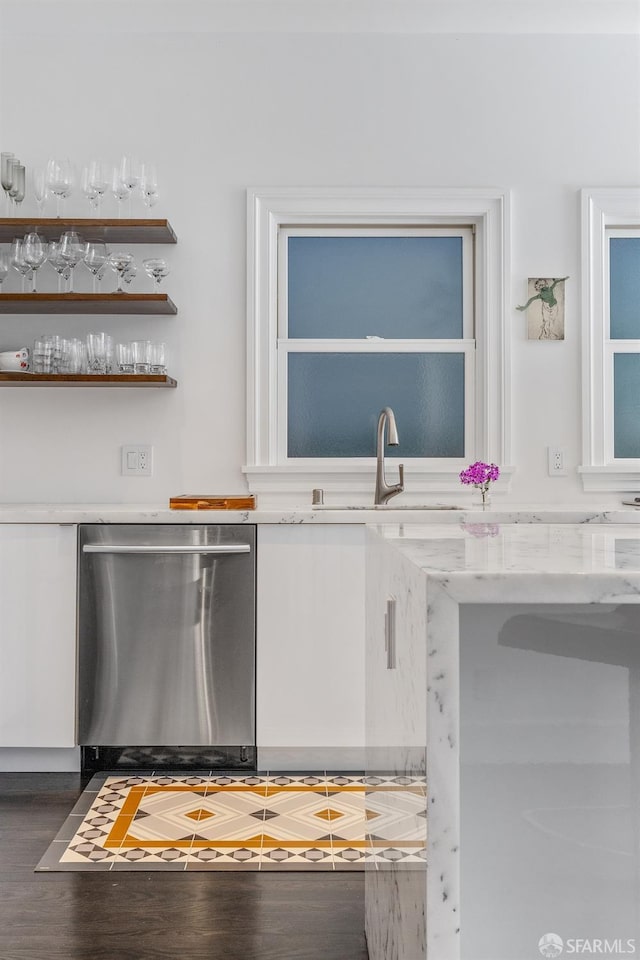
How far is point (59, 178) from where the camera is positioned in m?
2.96

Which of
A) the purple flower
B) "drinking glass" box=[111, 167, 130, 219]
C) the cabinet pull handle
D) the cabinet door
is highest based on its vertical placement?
"drinking glass" box=[111, 167, 130, 219]

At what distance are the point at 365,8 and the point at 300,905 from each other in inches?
117

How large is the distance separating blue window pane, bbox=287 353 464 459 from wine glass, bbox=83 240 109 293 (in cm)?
81

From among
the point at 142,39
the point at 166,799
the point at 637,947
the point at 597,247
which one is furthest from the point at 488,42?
the point at 637,947

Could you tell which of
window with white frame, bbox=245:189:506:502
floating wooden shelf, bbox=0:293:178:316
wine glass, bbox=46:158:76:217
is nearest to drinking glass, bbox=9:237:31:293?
floating wooden shelf, bbox=0:293:178:316

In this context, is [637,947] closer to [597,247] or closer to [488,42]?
[597,247]

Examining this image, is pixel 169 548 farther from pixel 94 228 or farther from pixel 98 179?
pixel 98 179

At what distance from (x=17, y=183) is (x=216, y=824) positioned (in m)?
2.39

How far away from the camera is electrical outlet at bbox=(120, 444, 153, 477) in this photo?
10.1 feet

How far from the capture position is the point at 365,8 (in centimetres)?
296

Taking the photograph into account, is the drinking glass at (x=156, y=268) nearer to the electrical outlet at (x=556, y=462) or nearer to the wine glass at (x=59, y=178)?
the wine glass at (x=59, y=178)

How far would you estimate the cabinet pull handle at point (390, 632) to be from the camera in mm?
1090

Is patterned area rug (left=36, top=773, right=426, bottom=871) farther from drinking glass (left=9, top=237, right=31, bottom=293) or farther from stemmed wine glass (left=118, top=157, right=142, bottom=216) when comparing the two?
stemmed wine glass (left=118, top=157, right=142, bottom=216)

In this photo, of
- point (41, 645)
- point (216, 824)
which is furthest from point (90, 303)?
point (216, 824)
